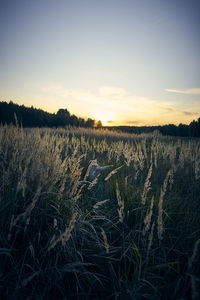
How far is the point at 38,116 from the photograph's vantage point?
4697 centimetres

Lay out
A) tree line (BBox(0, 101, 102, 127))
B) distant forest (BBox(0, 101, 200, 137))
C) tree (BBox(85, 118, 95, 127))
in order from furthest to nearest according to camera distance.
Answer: tree (BBox(85, 118, 95, 127))
tree line (BBox(0, 101, 102, 127))
distant forest (BBox(0, 101, 200, 137))

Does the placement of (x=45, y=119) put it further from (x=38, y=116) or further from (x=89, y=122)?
(x=89, y=122)

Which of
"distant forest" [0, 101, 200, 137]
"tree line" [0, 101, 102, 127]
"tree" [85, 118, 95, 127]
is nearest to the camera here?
"distant forest" [0, 101, 200, 137]

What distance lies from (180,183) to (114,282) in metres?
2.56

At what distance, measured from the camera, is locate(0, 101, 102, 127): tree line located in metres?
43.3

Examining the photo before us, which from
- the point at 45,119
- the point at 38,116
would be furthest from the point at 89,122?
the point at 38,116

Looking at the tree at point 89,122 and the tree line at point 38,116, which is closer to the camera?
the tree line at point 38,116

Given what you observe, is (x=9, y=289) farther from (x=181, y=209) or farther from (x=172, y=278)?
(x=181, y=209)

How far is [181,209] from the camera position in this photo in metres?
2.21

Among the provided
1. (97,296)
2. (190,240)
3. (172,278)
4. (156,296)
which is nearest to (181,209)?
(190,240)

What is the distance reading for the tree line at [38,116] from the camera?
43281mm

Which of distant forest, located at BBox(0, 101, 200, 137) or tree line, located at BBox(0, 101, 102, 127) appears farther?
tree line, located at BBox(0, 101, 102, 127)

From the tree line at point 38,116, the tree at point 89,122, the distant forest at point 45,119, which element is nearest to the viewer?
the distant forest at point 45,119

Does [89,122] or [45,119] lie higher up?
[45,119]
